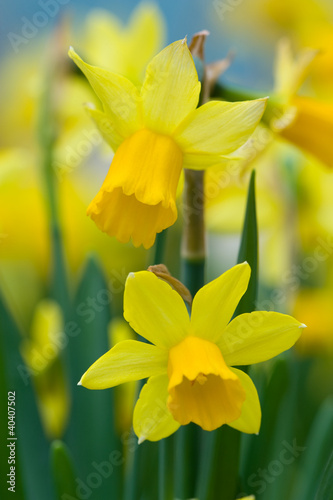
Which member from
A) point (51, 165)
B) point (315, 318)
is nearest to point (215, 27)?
point (315, 318)

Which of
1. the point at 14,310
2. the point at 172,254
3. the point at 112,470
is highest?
the point at 172,254

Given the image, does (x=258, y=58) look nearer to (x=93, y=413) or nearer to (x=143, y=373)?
(x=93, y=413)

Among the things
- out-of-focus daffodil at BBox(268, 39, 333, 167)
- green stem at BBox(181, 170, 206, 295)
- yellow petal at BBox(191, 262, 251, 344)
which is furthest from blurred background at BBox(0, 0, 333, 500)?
yellow petal at BBox(191, 262, 251, 344)

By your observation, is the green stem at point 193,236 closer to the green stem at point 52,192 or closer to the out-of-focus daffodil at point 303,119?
the out-of-focus daffodil at point 303,119

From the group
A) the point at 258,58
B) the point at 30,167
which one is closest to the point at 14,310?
the point at 30,167

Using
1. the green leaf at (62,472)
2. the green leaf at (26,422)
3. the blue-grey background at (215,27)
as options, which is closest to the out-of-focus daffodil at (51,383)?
the green leaf at (26,422)

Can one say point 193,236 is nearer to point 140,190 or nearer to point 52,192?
point 140,190

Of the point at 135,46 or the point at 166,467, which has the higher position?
the point at 135,46
